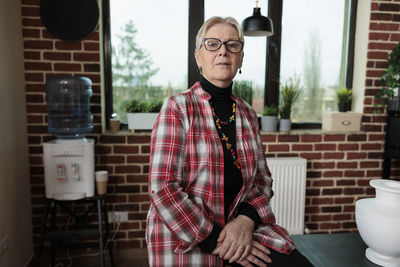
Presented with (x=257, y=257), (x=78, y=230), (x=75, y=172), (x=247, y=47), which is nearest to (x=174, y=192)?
(x=257, y=257)

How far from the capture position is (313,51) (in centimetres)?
290

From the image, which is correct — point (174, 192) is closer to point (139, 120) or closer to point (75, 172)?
point (75, 172)

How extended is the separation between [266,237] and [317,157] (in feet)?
5.41

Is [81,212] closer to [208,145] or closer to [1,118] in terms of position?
[1,118]

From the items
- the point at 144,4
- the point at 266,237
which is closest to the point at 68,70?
the point at 144,4

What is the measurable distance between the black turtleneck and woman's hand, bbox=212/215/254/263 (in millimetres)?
25

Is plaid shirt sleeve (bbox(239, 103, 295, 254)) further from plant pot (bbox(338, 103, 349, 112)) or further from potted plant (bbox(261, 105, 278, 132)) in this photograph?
plant pot (bbox(338, 103, 349, 112))

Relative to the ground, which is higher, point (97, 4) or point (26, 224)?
point (97, 4)

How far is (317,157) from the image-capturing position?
2.74 m

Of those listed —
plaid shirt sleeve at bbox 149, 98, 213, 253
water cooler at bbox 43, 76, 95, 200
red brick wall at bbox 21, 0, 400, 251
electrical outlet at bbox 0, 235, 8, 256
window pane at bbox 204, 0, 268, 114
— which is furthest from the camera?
window pane at bbox 204, 0, 268, 114

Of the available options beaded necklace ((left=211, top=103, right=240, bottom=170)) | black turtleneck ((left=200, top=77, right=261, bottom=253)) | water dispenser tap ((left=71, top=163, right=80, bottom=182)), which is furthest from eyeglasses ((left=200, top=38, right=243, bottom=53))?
water dispenser tap ((left=71, top=163, right=80, bottom=182))

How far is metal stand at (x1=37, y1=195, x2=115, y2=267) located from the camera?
2.12 m

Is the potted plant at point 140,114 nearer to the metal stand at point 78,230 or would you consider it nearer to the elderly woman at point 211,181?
the metal stand at point 78,230

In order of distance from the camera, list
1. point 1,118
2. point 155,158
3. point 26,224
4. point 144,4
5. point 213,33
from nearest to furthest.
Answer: point 155,158 < point 213,33 < point 1,118 < point 26,224 < point 144,4
